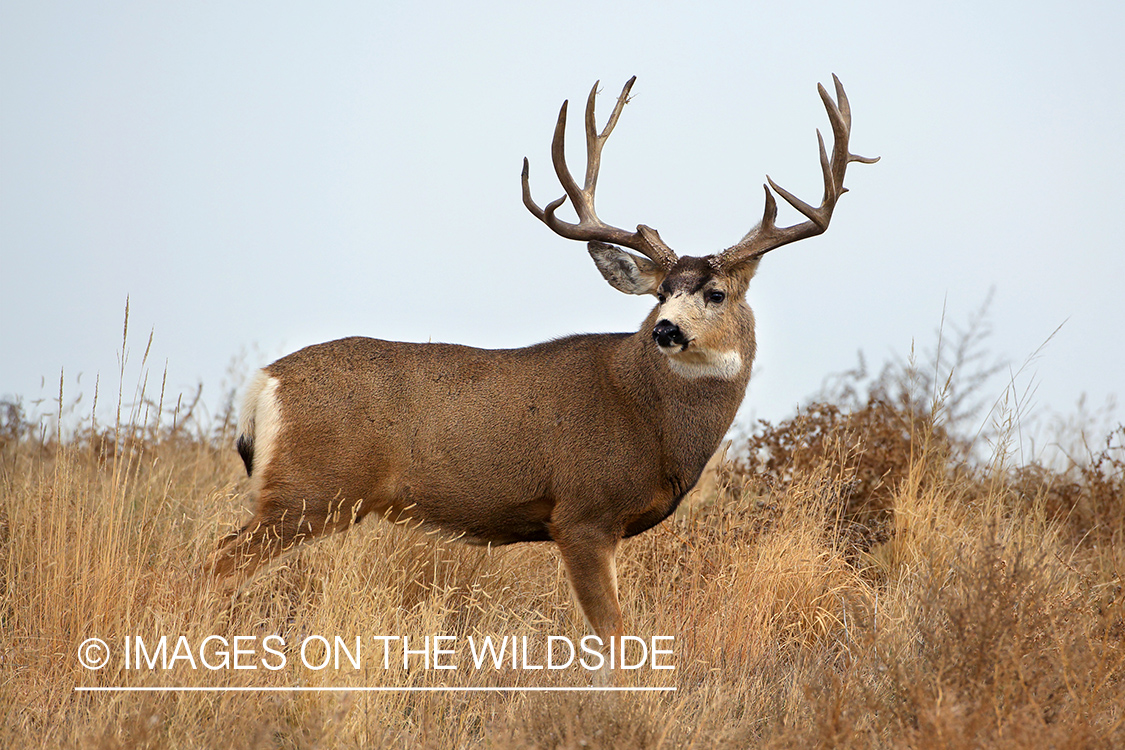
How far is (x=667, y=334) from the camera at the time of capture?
17.2ft

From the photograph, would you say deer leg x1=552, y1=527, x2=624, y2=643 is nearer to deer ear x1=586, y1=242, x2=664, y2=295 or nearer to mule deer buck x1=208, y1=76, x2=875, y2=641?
mule deer buck x1=208, y1=76, x2=875, y2=641

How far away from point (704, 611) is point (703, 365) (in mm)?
1474

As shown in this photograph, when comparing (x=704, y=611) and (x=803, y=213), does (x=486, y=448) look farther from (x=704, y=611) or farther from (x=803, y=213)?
(x=803, y=213)

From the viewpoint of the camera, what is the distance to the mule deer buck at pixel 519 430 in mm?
5340

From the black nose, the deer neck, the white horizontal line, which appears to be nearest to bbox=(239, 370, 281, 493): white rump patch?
the white horizontal line

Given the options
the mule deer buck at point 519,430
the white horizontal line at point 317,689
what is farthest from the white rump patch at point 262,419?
the white horizontal line at point 317,689

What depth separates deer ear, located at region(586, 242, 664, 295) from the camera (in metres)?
6.06

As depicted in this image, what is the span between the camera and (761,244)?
19.1 ft

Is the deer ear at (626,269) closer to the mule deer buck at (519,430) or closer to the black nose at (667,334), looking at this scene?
the mule deer buck at (519,430)

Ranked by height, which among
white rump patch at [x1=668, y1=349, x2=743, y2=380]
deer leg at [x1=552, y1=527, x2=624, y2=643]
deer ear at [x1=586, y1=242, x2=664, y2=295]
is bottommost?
deer leg at [x1=552, y1=527, x2=624, y2=643]

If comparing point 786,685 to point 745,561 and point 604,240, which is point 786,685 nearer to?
point 745,561

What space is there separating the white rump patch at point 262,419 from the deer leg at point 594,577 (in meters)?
1.63

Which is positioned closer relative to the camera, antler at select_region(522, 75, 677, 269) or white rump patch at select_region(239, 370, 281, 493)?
white rump patch at select_region(239, 370, 281, 493)

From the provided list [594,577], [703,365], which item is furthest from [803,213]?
[594,577]
